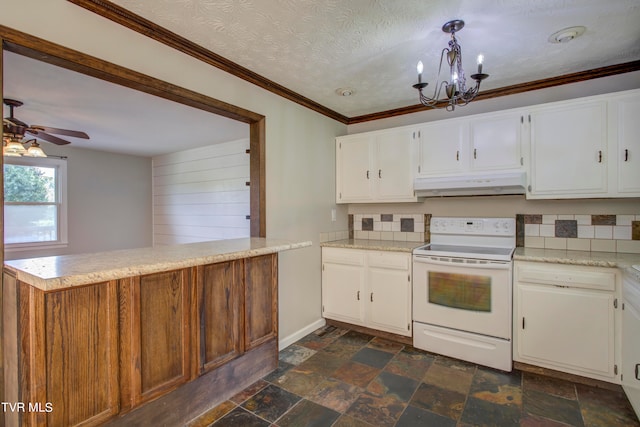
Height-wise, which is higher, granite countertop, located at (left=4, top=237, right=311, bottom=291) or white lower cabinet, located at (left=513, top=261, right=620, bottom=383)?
granite countertop, located at (left=4, top=237, right=311, bottom=291)

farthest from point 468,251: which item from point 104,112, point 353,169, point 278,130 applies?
point 104,112

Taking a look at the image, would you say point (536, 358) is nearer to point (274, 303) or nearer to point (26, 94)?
point (274, 303)

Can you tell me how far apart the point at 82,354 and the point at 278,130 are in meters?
2.09

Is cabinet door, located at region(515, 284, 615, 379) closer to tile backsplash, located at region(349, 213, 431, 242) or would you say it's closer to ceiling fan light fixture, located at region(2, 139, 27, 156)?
tile backsplash, located at region(349, 213, 431, 242)

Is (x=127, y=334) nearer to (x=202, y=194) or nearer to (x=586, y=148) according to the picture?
(x=586, y=148)

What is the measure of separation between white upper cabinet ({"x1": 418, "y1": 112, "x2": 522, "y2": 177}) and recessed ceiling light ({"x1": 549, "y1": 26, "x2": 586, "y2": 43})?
25.2 inches

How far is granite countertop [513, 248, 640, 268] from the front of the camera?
2092mm

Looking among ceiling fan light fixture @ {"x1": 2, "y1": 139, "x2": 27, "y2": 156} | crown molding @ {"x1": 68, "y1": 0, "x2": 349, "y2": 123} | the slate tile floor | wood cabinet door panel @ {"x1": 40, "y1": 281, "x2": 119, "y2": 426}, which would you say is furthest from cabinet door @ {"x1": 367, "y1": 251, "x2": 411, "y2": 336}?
ceiling fan light fixture @ {"x1": 2, "y1": 139, "x2": 27, "y2": 156}

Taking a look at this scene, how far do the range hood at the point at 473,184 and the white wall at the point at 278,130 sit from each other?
3.43ft

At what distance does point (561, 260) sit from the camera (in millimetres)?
2223

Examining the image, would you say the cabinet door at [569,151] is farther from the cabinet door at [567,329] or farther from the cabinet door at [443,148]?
the cabinet door at [567,329]

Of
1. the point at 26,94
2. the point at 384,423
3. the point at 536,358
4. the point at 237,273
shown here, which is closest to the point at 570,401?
the point at 536,358

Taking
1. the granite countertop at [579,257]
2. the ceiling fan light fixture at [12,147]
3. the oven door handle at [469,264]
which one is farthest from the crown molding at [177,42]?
the granite countertop at [579,257]

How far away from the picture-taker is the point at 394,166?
3217 millimetres
